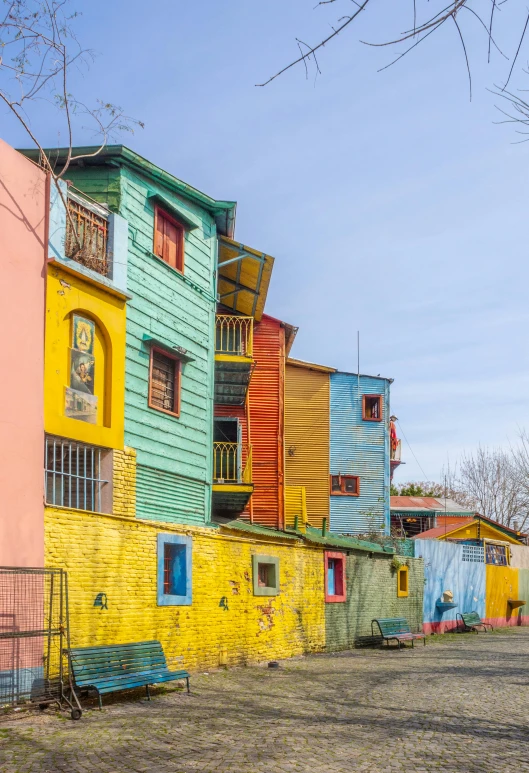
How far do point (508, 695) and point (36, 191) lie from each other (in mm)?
9896

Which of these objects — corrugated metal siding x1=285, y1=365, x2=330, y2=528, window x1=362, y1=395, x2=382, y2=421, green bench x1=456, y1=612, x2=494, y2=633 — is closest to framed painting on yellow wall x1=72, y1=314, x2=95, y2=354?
green bench x1=456, y1=612, x2=494, y2=633

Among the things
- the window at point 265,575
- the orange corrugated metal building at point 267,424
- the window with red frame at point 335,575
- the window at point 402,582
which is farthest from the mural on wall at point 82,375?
the window at point 402,582

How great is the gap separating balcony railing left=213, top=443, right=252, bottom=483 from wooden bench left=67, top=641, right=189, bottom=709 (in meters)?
7.40

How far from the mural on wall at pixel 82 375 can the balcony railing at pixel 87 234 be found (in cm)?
97

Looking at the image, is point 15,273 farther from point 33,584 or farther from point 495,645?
point 495,645

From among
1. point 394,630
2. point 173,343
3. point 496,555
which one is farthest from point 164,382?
point 496,555

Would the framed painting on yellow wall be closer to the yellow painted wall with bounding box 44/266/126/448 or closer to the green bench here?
the yellow painted wall with bounding box 44/266/126/448

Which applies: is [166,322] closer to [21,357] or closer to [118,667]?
[21,357]

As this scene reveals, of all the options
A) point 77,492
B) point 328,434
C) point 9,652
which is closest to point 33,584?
point 9,652

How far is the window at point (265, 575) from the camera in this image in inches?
701

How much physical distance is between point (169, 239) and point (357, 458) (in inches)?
771

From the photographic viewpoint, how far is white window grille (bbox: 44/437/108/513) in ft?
42.6

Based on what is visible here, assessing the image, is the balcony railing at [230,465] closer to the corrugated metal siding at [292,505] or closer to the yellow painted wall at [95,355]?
the yellow painted wall at [95,355]

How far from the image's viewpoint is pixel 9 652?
1067 centimetres
